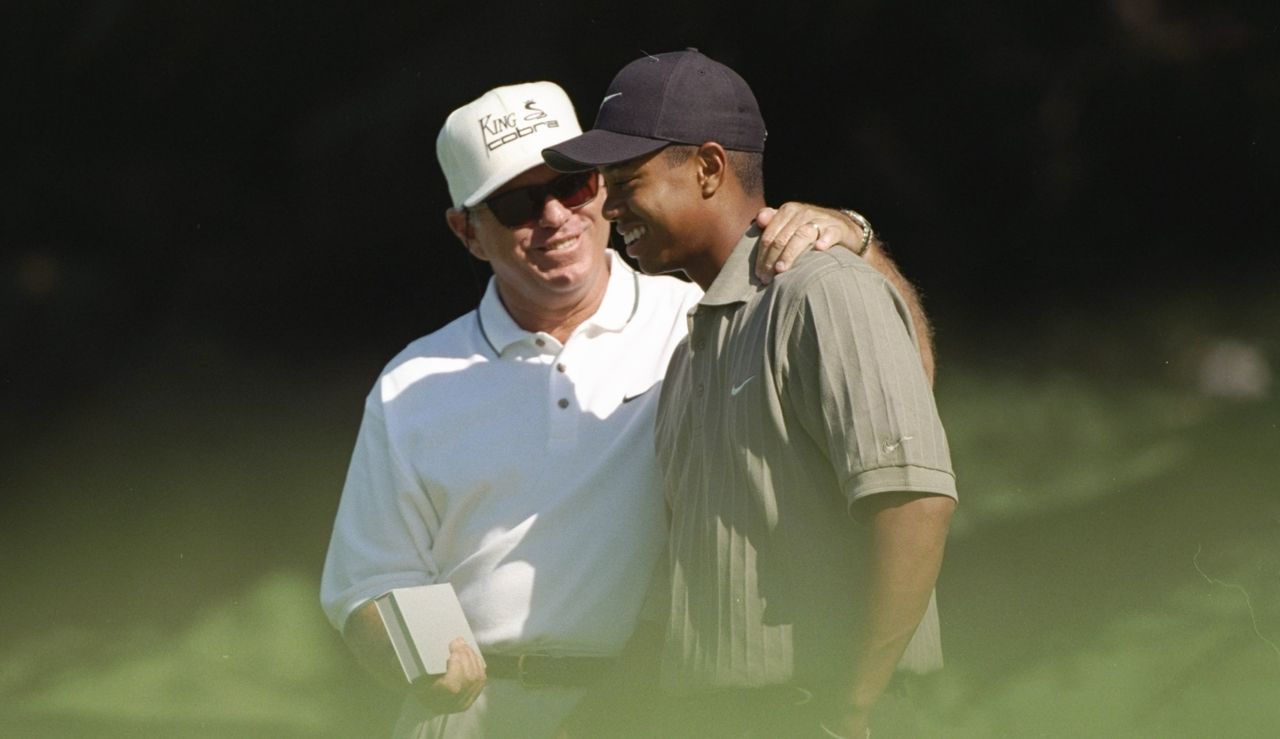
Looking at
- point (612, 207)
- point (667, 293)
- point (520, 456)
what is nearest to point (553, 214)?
point (667, 293)

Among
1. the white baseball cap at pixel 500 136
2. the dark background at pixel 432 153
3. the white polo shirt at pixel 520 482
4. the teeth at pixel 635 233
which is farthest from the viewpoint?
the dark background at pixel 432 153

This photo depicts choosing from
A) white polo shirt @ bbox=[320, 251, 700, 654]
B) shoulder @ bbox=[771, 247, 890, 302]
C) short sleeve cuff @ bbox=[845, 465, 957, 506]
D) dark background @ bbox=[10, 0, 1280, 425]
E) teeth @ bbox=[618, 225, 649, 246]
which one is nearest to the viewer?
short sleeve cuff @ bbox=[845, 465, 957, 506]

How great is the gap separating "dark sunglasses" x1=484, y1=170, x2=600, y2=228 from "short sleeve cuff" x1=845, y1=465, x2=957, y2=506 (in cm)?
108

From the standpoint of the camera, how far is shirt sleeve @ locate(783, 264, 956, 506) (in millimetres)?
2287

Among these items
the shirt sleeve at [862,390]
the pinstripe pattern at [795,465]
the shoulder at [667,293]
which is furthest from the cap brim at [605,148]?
the shoulder at [667,293]

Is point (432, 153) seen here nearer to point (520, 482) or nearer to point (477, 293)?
point (477, 293)

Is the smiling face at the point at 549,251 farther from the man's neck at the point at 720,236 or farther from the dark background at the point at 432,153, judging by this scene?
the dark background at the point at 432,153

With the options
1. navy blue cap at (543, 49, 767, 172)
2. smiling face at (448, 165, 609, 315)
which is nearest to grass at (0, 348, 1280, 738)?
smiling face at (448, 165, 609, 315)

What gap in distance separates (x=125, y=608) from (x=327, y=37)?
186 cm

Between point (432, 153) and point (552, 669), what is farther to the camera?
point (432, 153)

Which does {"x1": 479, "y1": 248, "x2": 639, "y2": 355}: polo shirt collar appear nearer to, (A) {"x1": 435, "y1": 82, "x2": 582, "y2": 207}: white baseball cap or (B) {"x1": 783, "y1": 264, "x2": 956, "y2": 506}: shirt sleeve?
(A) {"x1": 435, "y1": 82, "x2": 582, "y2": 207}: white baseball cap

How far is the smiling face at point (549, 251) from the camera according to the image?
3211 mm

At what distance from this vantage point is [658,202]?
259 centimetres

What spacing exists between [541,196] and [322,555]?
2.40 m
